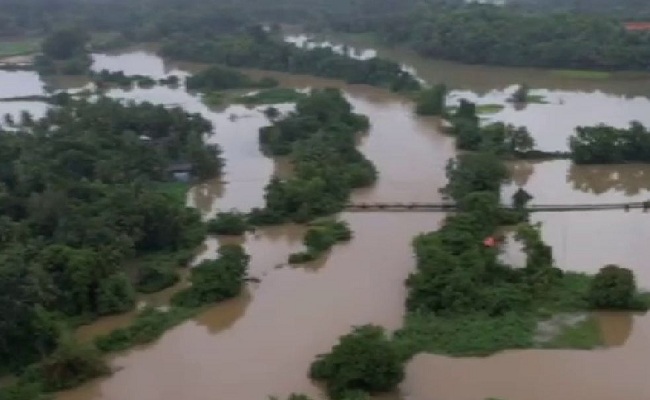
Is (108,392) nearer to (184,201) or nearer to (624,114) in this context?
(184,201)

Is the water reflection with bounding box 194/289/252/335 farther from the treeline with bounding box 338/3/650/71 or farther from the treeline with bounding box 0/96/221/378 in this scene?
the treeline with bounding box 338/3/650/71

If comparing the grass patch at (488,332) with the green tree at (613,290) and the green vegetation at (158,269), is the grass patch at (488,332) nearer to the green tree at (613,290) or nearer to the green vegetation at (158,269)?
the green tree at (613,290)

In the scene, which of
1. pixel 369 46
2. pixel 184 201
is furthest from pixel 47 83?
pixel 184 201

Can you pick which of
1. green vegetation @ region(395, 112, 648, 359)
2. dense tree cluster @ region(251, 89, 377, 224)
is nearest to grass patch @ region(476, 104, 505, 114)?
dense tree cluster @ region(251, 89, 377, 224)

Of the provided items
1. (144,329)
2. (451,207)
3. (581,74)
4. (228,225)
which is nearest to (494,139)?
(451,207)

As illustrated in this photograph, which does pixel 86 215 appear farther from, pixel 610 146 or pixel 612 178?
pixel 610 146
